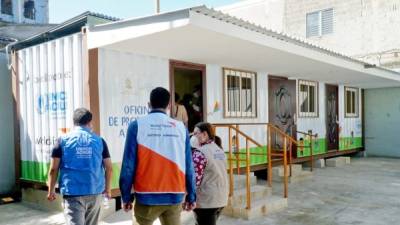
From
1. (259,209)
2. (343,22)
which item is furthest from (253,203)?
(343,22)

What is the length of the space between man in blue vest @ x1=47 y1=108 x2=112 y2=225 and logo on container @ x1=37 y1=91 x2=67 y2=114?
2.61 metres

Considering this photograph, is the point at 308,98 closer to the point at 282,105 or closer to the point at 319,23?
the point at 282,105

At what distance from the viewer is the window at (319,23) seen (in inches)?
685

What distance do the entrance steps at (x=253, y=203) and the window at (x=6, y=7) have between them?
15.3 metres

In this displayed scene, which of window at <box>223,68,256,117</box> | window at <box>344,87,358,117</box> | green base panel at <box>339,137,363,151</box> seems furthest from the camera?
window at <box>344,87,358,117</box>

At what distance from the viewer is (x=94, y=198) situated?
3463mm

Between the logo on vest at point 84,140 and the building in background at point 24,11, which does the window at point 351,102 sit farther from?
the building in background at point 24,11

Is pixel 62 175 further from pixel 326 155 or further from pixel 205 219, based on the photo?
pixel 326 155

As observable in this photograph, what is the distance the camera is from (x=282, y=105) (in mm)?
9828

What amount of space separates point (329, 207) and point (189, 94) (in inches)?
140

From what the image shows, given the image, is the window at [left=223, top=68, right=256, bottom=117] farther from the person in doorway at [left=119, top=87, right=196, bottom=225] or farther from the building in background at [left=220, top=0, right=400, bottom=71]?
the building in background at [left=220, top=0, right=400, bottom=71]

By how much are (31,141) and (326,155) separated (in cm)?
854

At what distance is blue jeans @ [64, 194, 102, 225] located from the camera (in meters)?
3.32

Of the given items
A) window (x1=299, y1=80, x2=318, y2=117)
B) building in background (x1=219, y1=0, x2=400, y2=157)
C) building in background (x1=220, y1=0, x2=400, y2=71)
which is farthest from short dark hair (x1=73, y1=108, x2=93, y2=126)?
building in background (x1=220, y1=0, x2=400, y2=71)
